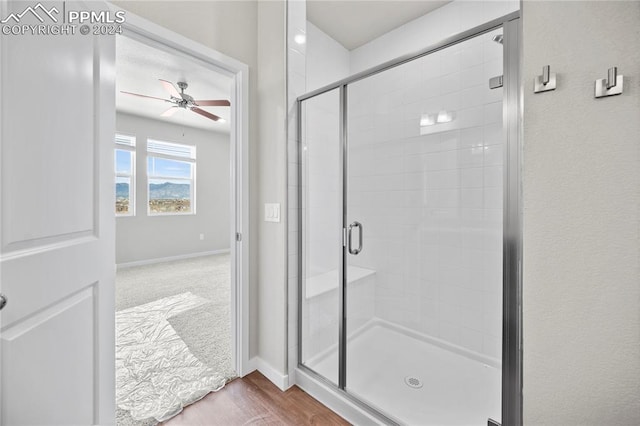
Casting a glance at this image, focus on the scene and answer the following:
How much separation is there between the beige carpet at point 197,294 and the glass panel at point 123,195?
42.6 inches

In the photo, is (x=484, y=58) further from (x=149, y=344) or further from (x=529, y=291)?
(x=149, y=344)

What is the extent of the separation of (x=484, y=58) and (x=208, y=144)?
5545 mm

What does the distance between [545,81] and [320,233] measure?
1.43m

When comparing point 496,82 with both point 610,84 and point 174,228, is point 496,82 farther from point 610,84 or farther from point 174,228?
point 174,228

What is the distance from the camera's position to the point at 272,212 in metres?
1.84

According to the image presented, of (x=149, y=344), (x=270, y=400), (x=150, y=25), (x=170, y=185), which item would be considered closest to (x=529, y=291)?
(x=270, y=400)

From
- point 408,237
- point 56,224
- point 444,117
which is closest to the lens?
point 56,224

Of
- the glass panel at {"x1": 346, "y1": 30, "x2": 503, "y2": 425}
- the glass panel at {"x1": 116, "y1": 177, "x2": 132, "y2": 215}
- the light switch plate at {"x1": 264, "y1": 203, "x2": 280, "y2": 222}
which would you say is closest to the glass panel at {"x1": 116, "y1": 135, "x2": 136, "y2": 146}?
the glass panel at {"x1": 116, "y1": 177, "x2": 132, "y2": 215}

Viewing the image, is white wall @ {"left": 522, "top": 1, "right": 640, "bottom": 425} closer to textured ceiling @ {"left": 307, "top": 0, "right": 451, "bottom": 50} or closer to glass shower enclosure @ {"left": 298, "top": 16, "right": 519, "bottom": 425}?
glass shower enclosure @ {"left": 298, "top": 16, "right": 519, "bottom": 425}

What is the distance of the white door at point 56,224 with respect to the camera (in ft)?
2.58

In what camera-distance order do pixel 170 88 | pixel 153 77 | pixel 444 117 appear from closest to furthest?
pixel 444 117, pixel 170 88, pixel 153 77

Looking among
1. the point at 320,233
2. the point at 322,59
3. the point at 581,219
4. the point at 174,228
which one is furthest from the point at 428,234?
the point at 174,228

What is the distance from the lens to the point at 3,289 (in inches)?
29.3

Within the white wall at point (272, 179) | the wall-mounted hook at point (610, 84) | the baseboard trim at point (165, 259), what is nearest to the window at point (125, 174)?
the baseboard trim at point (165, 259)
